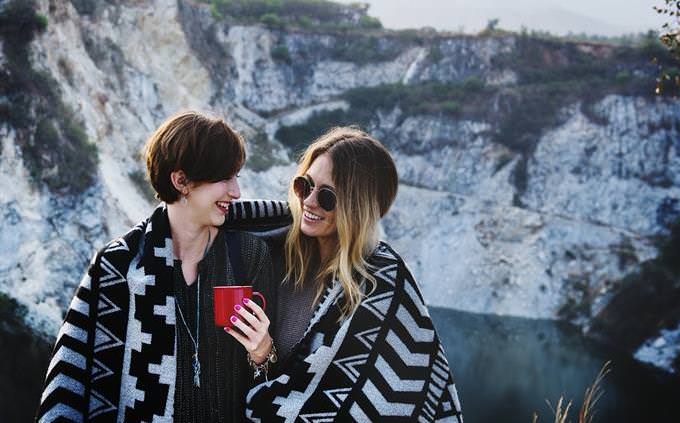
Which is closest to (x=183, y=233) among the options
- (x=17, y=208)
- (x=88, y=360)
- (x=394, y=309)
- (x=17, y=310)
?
(x=88, y=360)

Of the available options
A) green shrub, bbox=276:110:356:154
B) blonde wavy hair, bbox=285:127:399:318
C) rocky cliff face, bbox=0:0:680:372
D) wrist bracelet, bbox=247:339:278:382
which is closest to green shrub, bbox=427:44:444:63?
rocky cliff face, bbox=0:0:680:372

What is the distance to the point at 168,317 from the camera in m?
2.13

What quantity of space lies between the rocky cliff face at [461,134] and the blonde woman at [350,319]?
16.2m

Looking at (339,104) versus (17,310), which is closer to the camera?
(17,310)

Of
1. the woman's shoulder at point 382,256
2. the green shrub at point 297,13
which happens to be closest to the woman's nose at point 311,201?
the woman's shoulder at point 382,256

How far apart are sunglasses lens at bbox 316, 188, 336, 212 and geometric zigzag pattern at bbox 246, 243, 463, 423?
0.29 meters

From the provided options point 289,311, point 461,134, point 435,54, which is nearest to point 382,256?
point 289,311

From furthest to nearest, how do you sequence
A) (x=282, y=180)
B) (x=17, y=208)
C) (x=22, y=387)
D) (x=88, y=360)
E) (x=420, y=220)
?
(x=420, y=220) → (x=282, y=180) → (x=17, y=208) → (x=22, y=387) → (x=88, y=360)

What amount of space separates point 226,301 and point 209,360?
12.1 inches

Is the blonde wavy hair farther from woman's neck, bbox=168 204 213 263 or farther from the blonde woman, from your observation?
woman's neck, bbox=168 204 213 263

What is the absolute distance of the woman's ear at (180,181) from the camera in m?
2.20

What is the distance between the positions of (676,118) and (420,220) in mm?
11725

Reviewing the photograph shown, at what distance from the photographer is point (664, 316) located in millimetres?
18422

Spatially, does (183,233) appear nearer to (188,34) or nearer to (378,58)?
(188,34)
